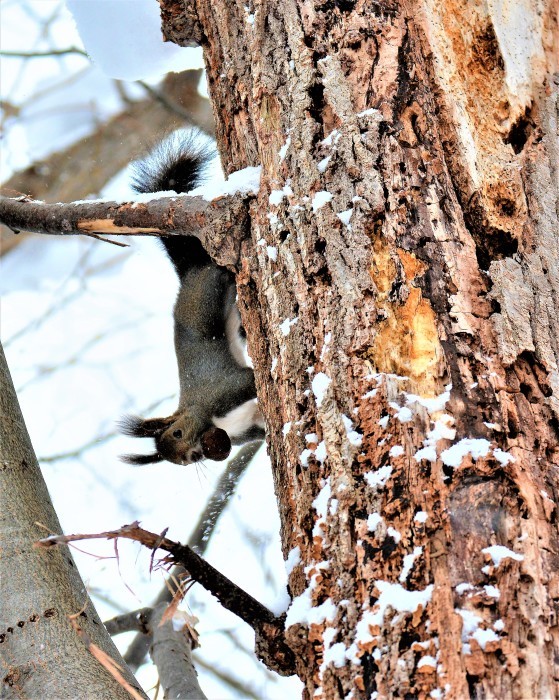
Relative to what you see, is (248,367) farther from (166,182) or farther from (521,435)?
(521,435)

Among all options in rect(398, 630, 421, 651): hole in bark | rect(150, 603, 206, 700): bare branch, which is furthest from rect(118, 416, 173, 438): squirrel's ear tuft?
rect(398, 630, 421, 651): hole in bark

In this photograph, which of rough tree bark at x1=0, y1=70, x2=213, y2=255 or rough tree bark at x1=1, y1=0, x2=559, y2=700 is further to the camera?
rough tree bark at x1=0, y1=70, x2=213, y2=255

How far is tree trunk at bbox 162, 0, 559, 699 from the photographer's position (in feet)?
2.79

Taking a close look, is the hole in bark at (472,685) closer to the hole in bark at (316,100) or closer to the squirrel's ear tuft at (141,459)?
the hole in bark at (316,100)

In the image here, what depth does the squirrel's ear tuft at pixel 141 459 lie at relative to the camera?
2535 millimetres

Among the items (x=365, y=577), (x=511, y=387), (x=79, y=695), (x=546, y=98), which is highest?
(x=546, y=98)

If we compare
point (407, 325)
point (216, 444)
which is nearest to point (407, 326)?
point (407, 325)

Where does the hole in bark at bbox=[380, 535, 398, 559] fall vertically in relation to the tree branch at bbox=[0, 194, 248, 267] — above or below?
below

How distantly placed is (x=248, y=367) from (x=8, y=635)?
1.58 metres

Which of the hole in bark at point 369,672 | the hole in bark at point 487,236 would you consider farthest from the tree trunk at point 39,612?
the hole in bark at point 487,236

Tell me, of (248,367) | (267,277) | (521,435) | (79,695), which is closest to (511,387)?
(521,435)

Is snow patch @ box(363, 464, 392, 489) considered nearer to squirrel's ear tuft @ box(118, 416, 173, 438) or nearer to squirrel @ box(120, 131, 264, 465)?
squirrel @ box(120, 131, 264, 465)

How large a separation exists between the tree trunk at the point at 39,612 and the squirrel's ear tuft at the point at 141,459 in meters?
1.24

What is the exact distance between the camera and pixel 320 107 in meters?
1.23
